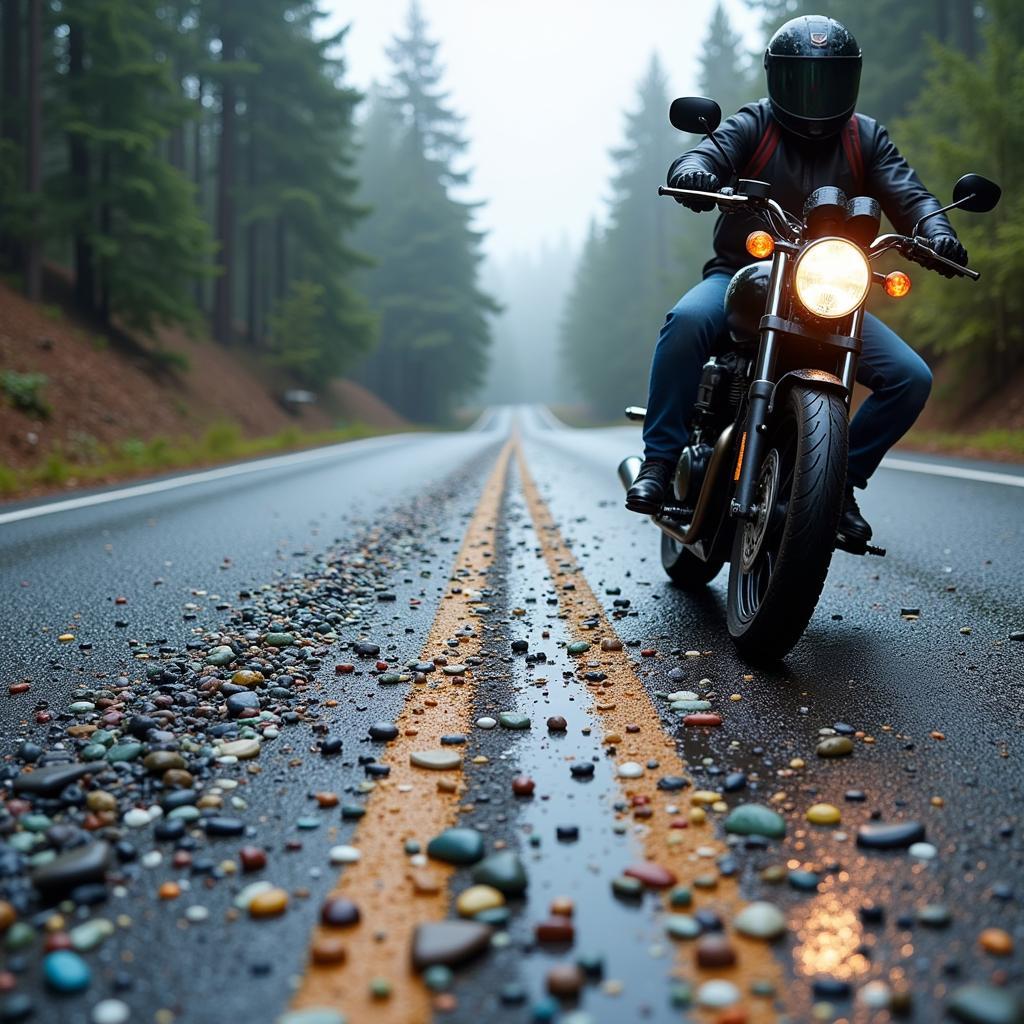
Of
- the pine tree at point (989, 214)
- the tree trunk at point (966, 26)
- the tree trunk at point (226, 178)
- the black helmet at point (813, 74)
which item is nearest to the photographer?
the black helmet at point (813, 74)

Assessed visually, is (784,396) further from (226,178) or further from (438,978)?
(226,178)

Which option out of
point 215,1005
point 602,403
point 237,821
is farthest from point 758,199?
point 602,403

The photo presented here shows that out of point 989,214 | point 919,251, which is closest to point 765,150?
point 919,251

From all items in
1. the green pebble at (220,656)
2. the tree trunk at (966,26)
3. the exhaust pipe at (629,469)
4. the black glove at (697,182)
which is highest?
the tree trunk at (966,26)

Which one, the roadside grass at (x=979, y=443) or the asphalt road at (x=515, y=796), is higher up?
the asphalt road at (x=515, y=796)

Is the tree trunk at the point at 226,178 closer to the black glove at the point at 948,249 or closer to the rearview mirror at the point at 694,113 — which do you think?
the rearview mirror at the point at 694,113

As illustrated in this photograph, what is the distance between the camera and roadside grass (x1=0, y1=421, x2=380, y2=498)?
32.2ft

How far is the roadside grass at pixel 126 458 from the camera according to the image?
387 inches

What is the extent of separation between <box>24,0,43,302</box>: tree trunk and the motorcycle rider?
56.2ft

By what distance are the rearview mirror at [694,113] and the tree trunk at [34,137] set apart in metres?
17.3

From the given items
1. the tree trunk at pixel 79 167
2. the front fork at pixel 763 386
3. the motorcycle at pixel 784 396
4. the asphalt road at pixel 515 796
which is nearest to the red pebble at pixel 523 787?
the asphalt road at pixel 515 796

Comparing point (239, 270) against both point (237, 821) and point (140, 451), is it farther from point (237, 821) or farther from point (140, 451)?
point (237, 821)

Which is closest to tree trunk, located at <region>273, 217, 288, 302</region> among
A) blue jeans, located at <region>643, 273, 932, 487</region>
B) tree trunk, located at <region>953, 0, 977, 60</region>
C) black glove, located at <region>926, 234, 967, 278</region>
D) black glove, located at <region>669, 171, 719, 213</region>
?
tree trunk, located at <region>953, 0, 977, 60</region>

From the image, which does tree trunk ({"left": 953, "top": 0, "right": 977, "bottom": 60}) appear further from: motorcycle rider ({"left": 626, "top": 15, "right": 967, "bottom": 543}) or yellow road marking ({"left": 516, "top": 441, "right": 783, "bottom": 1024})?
yellow road marking ({"left": 516, "top": 441, "right": 783, "bottom": 1024})
